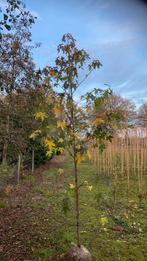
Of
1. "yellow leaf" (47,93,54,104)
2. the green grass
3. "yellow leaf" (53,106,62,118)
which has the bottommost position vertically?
the green grass

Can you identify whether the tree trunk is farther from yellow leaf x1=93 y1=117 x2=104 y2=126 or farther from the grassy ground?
yellow leaf x1=93 y1=117 x2=104 y2=126

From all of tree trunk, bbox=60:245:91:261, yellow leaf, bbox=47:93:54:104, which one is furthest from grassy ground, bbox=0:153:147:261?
yellow leaf, bbox=47:93:54:104

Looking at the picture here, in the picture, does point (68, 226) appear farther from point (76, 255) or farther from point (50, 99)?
point (50, 99)

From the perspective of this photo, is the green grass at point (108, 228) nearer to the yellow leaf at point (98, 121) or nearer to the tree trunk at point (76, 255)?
the tree trunk at point (76, 255)

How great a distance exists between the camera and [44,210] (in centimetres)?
570

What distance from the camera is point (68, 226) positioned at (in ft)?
15.4

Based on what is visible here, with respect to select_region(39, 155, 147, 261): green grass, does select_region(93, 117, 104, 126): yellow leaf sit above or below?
above

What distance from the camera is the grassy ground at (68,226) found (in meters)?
3.70

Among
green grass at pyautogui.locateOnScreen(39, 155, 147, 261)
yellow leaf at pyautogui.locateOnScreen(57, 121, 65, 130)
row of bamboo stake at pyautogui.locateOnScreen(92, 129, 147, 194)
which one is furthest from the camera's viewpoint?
row of bamboo stake at pyautogui.locateOnScreen(92, 129, 147, 194)

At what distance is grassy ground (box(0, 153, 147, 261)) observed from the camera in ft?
12.1

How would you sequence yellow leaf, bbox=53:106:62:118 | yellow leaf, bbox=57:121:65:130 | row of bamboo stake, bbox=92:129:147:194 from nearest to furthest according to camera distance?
yellow leaf, bbox=57:121:65:130, yellow leaf, bbox=53:106:62:118, row of bamboo stake, bbox=92:129:147:194

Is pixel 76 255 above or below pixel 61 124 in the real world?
below

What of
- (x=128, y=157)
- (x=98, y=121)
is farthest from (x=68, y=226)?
(x=128, y=157)

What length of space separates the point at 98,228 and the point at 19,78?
401 centimetres
